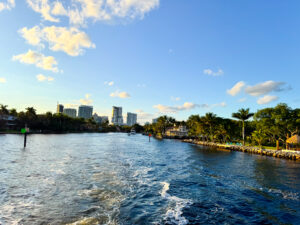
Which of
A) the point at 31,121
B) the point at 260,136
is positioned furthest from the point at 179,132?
the point at 31,121

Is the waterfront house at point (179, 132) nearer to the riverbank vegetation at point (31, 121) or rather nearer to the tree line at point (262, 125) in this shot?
the tree line at point (262, 125)

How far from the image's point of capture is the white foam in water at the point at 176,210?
38.1 feet

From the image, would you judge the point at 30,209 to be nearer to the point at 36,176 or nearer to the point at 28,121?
the point at 36,176

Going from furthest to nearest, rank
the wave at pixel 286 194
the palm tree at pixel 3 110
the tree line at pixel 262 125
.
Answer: the palm tree at pixel 3 110 < the tree line at pixel 262 125 < the wave at pixel 286 194

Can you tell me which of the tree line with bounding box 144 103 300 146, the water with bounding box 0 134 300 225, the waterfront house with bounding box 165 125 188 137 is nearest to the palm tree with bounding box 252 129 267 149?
the tree line with bounding box 144 103 300 146

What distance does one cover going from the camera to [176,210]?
13.1 metres

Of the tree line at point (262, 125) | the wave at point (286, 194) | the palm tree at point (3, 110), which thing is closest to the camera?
the wave at point (286, 194)

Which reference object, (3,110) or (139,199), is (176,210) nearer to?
(139,199)

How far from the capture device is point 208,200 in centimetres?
1537

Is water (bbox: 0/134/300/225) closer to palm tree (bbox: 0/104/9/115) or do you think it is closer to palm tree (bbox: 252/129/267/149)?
palm tree (bbox: 252/129/267/149)

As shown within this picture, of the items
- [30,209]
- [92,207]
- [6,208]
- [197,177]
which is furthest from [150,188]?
[6,208]

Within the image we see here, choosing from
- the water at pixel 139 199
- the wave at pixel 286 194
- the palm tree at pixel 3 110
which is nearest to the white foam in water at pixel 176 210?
the water at pixel 139 199

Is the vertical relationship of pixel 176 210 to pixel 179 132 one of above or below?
below

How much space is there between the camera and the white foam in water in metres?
11.6
